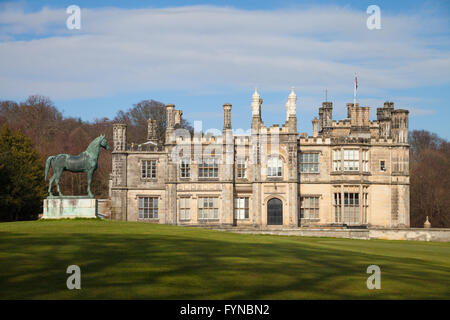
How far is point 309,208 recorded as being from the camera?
50656 mm

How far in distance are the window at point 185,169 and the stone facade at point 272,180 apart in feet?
0.28

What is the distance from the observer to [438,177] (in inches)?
2844

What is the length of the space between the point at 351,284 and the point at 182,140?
36.3 m

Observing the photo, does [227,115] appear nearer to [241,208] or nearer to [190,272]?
[241,208]

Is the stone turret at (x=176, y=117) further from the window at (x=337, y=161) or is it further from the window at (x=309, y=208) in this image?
the window at (x=337, y=161)

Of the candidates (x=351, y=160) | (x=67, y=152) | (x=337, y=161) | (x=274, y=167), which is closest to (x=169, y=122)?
(x=274, y=167)

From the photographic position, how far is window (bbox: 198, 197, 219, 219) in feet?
167

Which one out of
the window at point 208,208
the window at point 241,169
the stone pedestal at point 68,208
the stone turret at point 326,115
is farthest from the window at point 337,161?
the stone pedestal at point 68,208

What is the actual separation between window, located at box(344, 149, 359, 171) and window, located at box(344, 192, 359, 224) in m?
2.18

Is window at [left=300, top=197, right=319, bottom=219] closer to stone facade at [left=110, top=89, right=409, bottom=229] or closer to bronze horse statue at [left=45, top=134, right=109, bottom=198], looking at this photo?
stone facade at [left=110, top=89, right=409, bottom=229]

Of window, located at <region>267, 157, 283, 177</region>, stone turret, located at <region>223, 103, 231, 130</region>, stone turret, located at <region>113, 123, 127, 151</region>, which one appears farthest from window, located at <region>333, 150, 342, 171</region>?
stone turret, located at <region>113, 123, 127, 151</region>

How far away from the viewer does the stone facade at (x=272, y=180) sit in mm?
50094

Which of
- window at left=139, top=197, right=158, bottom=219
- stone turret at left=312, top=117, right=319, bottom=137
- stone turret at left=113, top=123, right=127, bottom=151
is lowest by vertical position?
window at left=139, top=197, right=158, bottom=219
